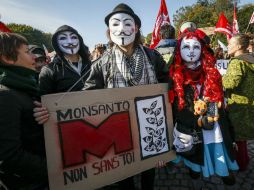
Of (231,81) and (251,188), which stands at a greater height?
(231,81)

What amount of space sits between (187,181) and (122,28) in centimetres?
236

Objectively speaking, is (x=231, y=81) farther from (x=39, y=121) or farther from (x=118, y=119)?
(x=39, y=121)

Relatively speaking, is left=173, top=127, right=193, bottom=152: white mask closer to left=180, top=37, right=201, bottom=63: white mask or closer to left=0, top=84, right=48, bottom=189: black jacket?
left=180, top=37, right=201, bottom=63: white mask

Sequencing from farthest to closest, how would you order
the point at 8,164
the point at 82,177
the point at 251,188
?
the point at 251,188, the point at 82,177, the point at 8,164

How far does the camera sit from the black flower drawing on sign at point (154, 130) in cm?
234

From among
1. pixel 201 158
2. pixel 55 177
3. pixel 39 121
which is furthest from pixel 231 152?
pixel 39 121

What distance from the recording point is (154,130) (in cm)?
236

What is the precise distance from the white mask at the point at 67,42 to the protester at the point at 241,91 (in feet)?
6.94

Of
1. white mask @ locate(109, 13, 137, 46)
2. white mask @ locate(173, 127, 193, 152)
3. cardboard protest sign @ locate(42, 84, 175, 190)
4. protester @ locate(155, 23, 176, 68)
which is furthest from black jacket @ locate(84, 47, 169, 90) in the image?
protester @ locate(155, 23, 176, 68)

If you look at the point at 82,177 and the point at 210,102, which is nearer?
the point at 82,177

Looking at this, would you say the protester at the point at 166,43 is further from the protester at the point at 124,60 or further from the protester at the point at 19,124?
the protester at the point at 19,124

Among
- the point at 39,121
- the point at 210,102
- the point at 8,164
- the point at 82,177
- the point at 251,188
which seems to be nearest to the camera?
the point at 8,164

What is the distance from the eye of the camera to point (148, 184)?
2629mm

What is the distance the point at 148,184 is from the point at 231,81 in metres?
1.72
